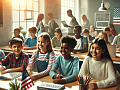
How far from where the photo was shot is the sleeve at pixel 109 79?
1996 mm

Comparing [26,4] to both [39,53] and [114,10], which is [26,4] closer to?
[114,10]

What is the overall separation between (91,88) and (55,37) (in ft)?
9.92

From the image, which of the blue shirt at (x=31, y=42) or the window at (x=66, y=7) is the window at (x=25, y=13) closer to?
the window at (x=66, y=7)

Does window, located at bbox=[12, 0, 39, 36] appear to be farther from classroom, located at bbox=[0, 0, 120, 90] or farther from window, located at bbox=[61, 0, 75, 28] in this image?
window, located at bbox=[61, 0, 75, 28]

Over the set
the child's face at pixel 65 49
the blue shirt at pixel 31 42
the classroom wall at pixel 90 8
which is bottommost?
the blue shirt at pixel 31 42

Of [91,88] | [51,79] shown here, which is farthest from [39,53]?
[91,88]

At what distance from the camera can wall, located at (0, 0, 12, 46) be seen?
523cm

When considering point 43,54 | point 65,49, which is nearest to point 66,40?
point 65,49

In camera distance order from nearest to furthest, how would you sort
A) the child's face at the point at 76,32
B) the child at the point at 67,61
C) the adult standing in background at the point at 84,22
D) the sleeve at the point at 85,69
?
the sleeve at the point at 85,69
the child at the point at 67,61
the child's face at the point at 76,32
the adult standing in background at the point at 84,22

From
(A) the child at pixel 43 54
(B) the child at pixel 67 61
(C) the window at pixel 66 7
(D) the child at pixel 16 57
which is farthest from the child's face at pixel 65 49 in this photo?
(C) the window at pixel 66 7

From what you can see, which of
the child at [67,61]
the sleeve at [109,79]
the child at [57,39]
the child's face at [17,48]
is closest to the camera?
the sleeve at [109,79]

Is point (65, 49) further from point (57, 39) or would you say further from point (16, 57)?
point (57, 39)

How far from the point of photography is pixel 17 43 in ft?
9.14

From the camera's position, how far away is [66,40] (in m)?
2.48
